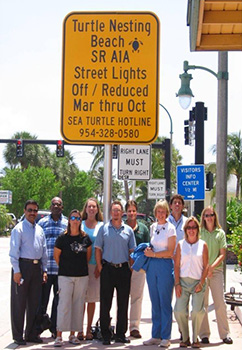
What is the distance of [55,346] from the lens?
805 centimetres

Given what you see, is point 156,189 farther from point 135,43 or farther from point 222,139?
point 135,43

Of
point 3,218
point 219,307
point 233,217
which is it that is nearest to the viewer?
point 219,307

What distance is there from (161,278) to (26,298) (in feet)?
5.79

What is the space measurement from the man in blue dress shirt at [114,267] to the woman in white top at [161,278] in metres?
0.33

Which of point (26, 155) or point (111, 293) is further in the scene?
point (26, 155)

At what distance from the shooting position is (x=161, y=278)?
822cm

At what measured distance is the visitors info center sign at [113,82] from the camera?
7.81m

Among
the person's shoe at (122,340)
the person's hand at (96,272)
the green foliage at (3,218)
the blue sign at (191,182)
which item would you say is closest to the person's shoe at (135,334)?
the person's shoe at (122,340)

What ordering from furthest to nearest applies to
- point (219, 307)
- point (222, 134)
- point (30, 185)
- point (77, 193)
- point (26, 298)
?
point (77, 193) → point (30, 185) → point (222, 134) → point (219, 307) → point (26, 298)

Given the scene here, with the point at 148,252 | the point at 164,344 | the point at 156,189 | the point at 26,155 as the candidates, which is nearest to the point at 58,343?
the point at 164,344

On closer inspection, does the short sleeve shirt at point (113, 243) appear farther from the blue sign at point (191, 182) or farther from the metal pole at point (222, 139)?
the blue sign at point (191, 182)

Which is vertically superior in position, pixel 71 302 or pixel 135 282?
pixel 135 282

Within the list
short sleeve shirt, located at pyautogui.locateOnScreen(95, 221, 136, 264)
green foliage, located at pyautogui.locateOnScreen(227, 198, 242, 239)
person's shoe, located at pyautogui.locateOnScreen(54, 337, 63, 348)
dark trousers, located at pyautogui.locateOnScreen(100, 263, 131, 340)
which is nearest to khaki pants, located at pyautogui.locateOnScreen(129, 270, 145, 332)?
dark trousers, located at pyautogui.locateOnScreen(100, 263, 131, 340)

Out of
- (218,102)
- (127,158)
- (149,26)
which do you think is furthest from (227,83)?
(149,26)
